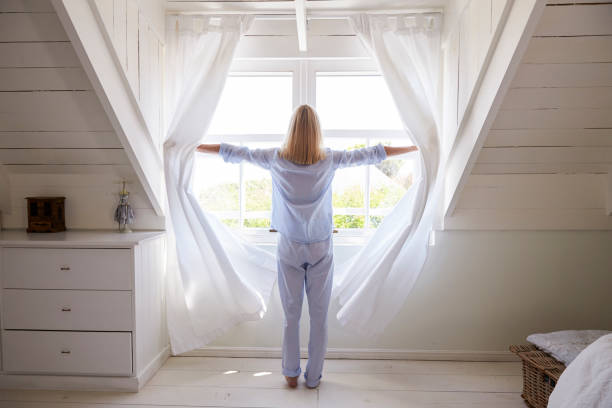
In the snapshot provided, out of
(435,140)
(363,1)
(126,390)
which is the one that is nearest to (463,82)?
(435,140)

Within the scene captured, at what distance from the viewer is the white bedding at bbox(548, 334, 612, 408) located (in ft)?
5.51

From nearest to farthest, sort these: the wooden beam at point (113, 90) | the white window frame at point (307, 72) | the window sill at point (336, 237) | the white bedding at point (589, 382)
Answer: the white bedding at point (589, 382), the wooden beam at point (113, 90), the white window frame at point (307, 72), the window sill at point (336, 237)

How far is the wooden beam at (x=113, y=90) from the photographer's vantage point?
6.39 feet

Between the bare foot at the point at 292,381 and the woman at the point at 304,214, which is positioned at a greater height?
the woman at the point at 304,214

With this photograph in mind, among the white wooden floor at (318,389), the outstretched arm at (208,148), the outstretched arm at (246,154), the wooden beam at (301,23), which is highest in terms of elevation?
the wooden beam at (301,23)

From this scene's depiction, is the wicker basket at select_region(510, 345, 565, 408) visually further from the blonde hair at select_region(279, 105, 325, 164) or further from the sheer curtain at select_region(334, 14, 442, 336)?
the blonde hair at select_region(279, 105, 325, 164)

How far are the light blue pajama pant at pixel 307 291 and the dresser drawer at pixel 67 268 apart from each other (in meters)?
0.86

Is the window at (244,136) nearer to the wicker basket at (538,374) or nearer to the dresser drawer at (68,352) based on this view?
the dresser drawer at (68,352)

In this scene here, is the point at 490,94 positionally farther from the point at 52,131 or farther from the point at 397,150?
the point at 52,131

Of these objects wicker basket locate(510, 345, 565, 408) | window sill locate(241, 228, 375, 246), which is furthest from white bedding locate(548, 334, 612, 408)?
window sill locate(241, 228, 375, 246)

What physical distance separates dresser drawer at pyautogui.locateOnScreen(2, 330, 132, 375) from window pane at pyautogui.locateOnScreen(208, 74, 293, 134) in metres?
1.42

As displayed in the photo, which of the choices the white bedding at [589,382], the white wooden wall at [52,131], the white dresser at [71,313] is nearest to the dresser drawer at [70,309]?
the white dresser at [71,313]

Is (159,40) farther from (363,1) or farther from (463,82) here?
(463,82)

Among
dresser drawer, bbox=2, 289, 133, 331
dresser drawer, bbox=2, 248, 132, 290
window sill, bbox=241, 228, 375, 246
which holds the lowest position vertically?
dresser drawer, bbox=2, 289, 133, 331
